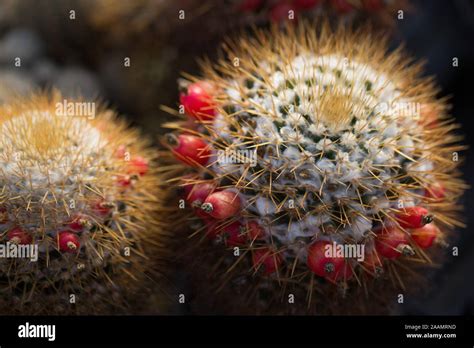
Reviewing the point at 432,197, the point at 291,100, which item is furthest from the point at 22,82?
the point at 432,197

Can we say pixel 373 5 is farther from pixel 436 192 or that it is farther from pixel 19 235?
pixel 19 235

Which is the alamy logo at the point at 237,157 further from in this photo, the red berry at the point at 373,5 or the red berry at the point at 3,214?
the red berry at the point at 373,5

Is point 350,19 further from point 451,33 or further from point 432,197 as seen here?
point 432,197

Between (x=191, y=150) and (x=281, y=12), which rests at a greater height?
(x=281, y=12)

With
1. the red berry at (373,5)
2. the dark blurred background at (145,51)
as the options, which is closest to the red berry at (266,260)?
the dark blurred background at (145,51)

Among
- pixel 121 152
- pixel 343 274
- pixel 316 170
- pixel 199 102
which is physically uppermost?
pixel 199 102

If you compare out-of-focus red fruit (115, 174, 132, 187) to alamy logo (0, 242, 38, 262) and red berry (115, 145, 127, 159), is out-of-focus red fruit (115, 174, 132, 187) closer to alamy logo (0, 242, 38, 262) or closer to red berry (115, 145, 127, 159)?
red berry (115, 145, 127, 159)

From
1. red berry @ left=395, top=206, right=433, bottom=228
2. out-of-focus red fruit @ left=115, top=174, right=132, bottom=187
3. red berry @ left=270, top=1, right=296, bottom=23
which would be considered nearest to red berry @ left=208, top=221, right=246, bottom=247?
out-of-focus red fruit @ left=115, top=174, right=132, bottom=187

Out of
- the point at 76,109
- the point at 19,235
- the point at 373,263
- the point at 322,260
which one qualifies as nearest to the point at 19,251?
the point at 19,235
